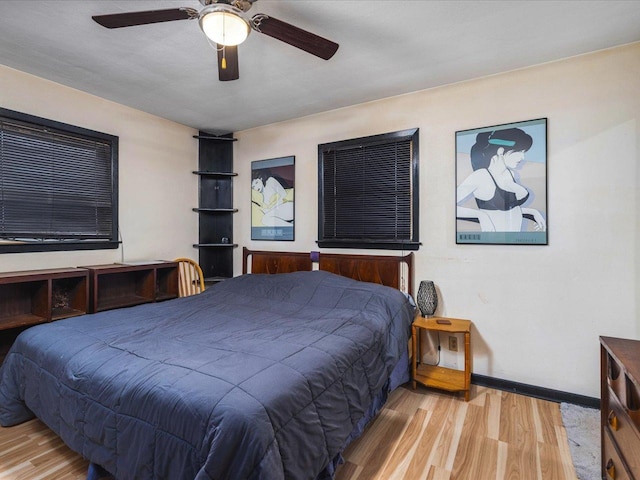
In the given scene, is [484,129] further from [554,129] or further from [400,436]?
[400,436]

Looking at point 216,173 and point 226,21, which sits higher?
point 226,21

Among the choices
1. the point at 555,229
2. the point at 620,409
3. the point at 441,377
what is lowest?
the point at 441,377

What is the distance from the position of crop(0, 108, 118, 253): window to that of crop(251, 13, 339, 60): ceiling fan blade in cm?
215

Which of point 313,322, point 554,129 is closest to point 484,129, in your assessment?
point 554,129

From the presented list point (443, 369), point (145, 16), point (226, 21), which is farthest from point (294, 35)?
point (443, 369)

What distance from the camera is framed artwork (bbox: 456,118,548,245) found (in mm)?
2412

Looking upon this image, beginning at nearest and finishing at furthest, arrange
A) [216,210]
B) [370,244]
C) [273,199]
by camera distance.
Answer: [370,244], [273,199], [216,210]

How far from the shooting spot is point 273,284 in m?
2.96

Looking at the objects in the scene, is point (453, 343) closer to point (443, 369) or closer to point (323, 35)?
point (443, 369)

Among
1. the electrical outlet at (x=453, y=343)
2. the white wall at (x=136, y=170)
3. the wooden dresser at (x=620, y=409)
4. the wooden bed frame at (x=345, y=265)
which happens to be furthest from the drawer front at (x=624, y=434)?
the white wall at (x=136, y=170)

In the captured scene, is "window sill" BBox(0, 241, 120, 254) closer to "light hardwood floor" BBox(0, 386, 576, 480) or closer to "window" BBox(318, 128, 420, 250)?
"light hardwood floor" BBox(0, 386, 576, 480)

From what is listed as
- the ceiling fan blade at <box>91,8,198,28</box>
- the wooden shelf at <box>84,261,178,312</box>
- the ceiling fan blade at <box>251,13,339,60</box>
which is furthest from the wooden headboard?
the ceiling fan blade at <box>91,8,198,28</box>

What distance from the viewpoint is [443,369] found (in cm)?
272

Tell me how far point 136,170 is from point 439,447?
11.3ft
